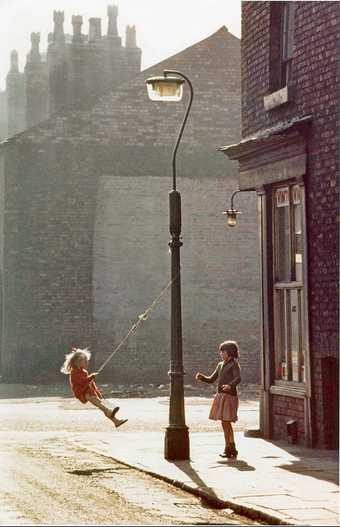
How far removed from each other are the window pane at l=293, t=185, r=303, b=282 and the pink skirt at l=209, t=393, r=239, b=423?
263 centimetres

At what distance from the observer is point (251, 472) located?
14.4m

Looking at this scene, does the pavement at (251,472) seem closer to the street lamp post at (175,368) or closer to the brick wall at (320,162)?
the street lamp post at (175,368)

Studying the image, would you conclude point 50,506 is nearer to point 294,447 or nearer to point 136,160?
point 294,447

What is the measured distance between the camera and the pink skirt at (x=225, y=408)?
54.0ft

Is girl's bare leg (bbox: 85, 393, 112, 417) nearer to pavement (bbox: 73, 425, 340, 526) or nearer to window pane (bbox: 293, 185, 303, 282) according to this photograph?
pavement (bbox: 73, 425, 340, 526)

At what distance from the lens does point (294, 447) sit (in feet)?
58.3

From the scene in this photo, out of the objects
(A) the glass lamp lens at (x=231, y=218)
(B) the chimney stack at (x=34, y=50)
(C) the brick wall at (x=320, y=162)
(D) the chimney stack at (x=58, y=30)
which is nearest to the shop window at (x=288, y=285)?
(C) the brick wall at (x=320, y=162)

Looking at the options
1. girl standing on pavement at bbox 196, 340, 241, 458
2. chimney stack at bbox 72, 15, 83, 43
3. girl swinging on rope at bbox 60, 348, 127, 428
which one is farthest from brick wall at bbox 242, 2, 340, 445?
chimney stack at bbox 72, 15, 83, 43

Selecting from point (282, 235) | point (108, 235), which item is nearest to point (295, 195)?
point (282, 235)

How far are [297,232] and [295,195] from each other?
1.82ft

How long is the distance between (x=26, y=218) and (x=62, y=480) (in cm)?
2294

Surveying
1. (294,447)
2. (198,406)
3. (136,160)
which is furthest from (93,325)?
(294,447)

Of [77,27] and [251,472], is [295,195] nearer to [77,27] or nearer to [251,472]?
[251,472]

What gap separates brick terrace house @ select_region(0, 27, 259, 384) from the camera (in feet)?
119
